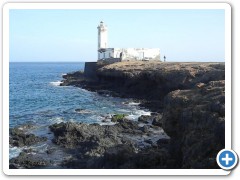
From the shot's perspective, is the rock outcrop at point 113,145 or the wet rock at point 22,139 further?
the wet rock at point 22,139

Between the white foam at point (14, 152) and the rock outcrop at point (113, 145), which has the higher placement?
the rock outcrop at point (113, 145)

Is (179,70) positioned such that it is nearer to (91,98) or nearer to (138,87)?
(138,87)

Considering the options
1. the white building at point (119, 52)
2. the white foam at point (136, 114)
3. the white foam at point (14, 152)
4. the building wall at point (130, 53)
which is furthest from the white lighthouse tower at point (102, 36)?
the white foam at point (14, 152)

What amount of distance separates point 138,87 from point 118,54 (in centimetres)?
2067

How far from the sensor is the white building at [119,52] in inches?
2329

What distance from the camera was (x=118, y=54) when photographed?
59719mm

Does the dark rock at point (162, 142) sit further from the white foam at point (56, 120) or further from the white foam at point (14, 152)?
the white foam at point (56, 120)

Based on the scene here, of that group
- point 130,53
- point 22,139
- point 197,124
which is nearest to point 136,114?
point 22,139

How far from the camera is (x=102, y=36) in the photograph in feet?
213

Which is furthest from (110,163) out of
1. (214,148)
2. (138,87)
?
(138,87)

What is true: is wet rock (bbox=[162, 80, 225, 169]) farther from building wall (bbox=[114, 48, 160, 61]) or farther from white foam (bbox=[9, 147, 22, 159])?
building wall (bbox=[114, 48, 160, 61])

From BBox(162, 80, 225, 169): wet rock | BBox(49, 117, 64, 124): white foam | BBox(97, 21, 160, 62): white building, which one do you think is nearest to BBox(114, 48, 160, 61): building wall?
BBox(97, 21, 160, 62): white building

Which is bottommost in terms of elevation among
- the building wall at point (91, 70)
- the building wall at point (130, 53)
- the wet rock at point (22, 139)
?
the wet rock at point (22, 139)
